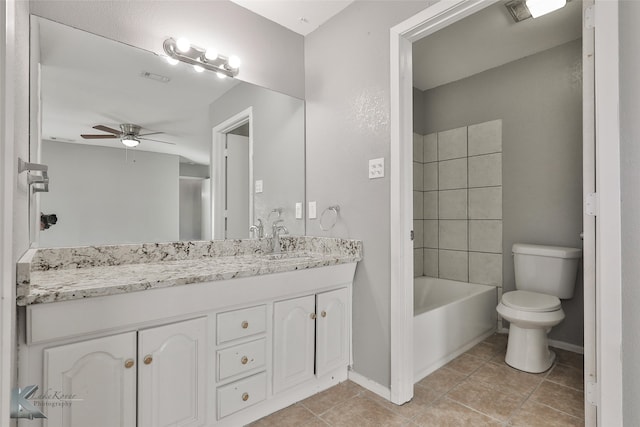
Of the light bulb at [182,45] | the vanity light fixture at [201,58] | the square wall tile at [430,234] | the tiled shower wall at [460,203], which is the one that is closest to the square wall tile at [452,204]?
the tiled shower wall at [460,203]

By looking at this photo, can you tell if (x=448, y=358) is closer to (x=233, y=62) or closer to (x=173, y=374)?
(x=173, y=374)

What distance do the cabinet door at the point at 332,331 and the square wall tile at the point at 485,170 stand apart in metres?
1.83

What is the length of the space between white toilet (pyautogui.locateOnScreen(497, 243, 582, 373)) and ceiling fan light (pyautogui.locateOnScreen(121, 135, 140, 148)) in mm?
2501

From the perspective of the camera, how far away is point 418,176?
3385 mm

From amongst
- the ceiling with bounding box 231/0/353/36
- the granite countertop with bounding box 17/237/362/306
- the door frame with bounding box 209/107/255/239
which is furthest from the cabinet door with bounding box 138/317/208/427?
the ceiling with bounding box 231/0/353/36

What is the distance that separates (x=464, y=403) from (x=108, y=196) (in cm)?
217

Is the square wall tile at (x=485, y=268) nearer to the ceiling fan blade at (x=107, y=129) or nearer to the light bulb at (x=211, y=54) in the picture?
the light bulb at (x=211, y=54)

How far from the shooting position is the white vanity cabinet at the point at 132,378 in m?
1.06

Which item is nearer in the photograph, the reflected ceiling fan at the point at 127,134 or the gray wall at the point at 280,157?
the reflected ceiling fan at the point at 127,134

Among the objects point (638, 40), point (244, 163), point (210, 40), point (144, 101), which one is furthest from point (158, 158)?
point (638, 40)

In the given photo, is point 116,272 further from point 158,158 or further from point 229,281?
point 158,158

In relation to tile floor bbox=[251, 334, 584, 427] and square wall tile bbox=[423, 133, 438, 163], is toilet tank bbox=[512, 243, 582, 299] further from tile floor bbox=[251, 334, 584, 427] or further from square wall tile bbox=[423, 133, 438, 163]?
square wall tile bbox=[423, 133, 438, 163]

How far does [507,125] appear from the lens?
9.14 ft

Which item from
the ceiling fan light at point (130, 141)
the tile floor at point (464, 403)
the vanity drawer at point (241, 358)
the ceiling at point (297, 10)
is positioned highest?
the ceiling at point (297, 10)
